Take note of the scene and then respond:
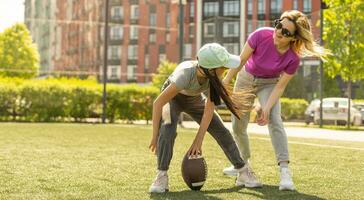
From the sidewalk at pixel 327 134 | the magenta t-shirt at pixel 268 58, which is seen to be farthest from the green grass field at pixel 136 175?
the sidewalk at pixel 327 134

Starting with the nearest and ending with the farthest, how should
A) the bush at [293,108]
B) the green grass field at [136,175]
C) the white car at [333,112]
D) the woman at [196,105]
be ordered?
the woman at [196,105] → the green grass field at [136,175] → the white car at [333,112] → the bush at [293,108]

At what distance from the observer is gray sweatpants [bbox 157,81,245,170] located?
5.56 metres

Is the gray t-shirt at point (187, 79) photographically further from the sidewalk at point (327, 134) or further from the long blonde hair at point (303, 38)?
the sidewalk at point (327, 134)

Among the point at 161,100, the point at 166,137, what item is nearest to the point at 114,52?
the point at 166,137

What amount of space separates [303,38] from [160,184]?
1.88m

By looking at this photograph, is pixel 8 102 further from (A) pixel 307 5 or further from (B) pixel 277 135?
(A) pixel 307 5

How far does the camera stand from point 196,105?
5.79 meters

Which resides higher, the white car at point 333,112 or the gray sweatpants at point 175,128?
the gray sweatpants at point 175,128

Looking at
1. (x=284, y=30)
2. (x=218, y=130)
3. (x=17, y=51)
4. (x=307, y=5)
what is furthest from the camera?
(x=17, y=51)

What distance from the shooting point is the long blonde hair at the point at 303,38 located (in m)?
5.73

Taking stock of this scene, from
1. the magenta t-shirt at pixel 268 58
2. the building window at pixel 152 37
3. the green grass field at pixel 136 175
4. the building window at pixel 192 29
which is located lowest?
the green grass field at pixel 136 175

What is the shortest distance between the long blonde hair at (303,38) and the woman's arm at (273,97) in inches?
10.7

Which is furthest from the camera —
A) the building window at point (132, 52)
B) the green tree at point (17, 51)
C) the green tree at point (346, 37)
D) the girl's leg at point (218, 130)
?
the building window at point (132, 52)

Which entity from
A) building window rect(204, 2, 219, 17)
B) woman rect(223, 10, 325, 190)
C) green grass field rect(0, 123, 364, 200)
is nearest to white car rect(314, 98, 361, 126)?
green grass field rect(0, 123, 364, 200)
